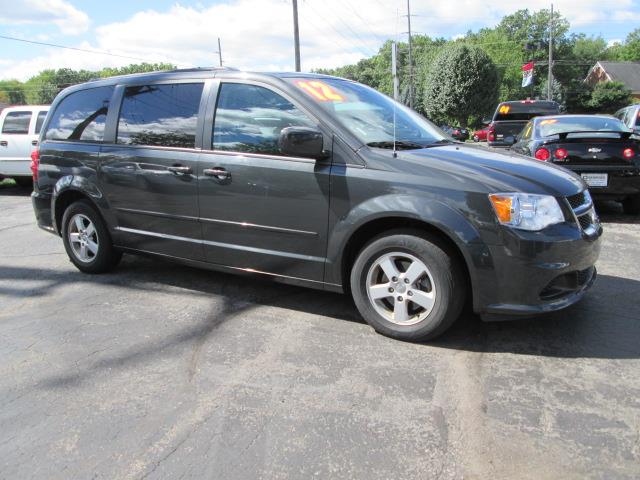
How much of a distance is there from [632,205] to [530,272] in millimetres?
5255

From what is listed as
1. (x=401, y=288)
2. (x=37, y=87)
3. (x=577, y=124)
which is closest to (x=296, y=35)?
(x=577, y=124)

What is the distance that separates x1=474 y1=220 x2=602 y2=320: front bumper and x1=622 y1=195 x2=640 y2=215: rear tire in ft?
15.6

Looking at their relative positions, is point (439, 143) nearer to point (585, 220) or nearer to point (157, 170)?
point (585, 220)

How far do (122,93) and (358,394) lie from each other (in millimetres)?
3409

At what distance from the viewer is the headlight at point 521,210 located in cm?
314

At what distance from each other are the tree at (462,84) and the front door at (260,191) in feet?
140

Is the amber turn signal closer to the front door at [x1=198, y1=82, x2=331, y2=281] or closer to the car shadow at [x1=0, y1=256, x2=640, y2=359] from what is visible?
the car shadow at [x1=0, y1=256, x2=640, y2=359]

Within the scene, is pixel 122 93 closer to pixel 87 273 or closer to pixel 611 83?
pixel 87 273

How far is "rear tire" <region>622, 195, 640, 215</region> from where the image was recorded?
7268mm

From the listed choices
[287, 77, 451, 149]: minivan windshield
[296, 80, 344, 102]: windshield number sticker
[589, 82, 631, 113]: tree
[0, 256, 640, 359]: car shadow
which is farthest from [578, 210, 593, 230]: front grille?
[589, 82, 631, 113]: tree

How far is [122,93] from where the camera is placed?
4.70 meters

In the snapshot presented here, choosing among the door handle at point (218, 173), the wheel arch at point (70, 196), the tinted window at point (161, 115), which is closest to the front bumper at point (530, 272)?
the door handle at point (218, 173)

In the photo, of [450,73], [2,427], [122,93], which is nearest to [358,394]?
[2,427]

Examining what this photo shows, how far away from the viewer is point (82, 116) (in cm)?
504
